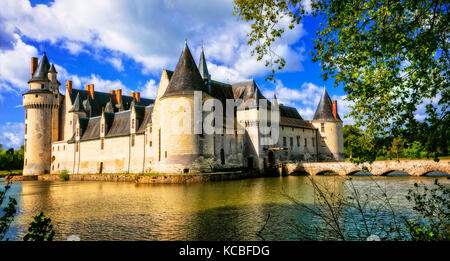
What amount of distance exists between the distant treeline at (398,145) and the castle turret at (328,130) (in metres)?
37.6

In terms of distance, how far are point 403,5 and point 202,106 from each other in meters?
22.2

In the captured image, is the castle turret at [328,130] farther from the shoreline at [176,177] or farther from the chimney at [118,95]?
the chimney at [118,95]

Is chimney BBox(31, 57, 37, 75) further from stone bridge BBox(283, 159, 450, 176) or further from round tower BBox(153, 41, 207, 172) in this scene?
stone bridge BBox(283, 159, 450, 176)

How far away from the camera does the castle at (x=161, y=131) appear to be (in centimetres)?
2636

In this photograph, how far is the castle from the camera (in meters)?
26.4

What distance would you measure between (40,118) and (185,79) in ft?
81.0

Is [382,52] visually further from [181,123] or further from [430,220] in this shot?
[181,123]

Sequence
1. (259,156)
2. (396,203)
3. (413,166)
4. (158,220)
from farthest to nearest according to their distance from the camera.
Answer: (259,156) → (413,166) → (396,203) → (158,220)

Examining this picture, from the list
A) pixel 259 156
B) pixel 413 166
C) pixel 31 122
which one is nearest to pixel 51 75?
pixel 31 122

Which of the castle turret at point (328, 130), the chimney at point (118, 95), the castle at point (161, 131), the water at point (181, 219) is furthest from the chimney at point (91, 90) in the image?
the water at point (181, 219)

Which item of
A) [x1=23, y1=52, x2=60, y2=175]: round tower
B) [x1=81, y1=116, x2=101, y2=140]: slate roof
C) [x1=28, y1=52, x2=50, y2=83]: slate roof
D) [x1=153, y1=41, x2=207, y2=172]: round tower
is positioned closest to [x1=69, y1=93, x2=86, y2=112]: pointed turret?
[x1=81, y1=116, x2=101, y2=140]: slate roof

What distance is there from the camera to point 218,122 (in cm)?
2931

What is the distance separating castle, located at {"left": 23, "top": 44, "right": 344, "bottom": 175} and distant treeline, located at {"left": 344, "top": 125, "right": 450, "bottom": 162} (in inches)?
823
